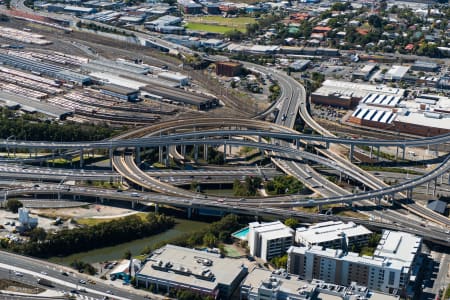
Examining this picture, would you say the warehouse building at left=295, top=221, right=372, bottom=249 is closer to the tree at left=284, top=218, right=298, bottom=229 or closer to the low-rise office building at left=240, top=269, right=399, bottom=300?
the tree at left=284, top=218, right=298, bottom=229

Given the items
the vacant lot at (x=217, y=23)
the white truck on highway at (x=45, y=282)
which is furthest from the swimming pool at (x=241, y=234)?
the vacant lot at (x=217, y=23)

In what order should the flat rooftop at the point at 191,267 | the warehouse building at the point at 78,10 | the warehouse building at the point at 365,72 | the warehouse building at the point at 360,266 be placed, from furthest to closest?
the warehouse building at the point at 78,10 < the warehouse building at the point at 365,72 < the warehouse building at the point at 360,266 < the flat rooftop at the point at 191,267

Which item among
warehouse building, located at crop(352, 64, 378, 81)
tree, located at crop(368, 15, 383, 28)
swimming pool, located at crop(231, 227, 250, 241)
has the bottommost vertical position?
swimming pool, located at crop(231, 227, 250, 241)

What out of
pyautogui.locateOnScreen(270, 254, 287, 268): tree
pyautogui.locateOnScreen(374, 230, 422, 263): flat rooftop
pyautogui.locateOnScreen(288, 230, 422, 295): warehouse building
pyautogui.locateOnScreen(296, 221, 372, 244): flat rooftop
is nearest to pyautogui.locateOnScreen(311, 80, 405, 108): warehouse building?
pyautogui.locateOnScreen(296, 221, 372, 244): flat rooftop

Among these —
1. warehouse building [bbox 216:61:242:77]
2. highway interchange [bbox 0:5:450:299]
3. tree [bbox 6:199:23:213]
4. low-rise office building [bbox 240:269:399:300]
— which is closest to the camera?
low-rise office building [bbox 240:269:399:300]

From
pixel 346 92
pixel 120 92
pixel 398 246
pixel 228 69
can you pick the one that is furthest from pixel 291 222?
pixel 228 69

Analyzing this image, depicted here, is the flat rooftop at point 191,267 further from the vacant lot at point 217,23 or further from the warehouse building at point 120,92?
the vacant lot at point 217,23

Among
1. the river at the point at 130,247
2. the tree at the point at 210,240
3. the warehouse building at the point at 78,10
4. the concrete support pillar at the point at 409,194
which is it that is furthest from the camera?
the warehouse building at the point at 78,10

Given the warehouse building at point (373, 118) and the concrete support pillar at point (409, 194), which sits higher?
the warehouse building at point (373, 118)

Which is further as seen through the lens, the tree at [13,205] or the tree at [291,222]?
the tree at [13,205]
